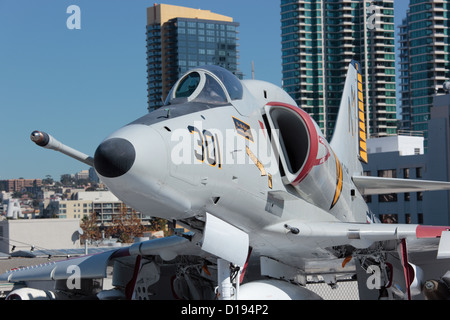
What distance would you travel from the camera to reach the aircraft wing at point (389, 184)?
50.6ft

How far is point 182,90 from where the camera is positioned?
10914 millimetres

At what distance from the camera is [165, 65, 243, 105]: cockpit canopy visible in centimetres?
1073

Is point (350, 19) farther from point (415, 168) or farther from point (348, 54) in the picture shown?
point (415, 168)

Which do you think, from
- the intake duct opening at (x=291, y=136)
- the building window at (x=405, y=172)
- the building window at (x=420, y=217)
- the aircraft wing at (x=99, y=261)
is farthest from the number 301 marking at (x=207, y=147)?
the building window at (x=420, y=217)

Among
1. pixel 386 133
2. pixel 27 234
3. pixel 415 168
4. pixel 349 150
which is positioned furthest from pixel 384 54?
pixel 349 150

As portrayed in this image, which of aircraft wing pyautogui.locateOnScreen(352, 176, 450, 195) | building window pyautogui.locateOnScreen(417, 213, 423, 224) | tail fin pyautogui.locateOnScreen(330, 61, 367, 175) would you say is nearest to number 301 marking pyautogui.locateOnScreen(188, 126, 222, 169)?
aircraft wing pyautogui.locateOnScreen(352, 176, 450, 195)

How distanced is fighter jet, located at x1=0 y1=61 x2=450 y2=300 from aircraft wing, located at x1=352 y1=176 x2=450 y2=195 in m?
0.04

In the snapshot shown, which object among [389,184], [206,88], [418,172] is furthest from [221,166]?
[418,172]

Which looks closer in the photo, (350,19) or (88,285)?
A: (88,285)

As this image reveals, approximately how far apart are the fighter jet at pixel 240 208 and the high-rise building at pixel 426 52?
461 ft

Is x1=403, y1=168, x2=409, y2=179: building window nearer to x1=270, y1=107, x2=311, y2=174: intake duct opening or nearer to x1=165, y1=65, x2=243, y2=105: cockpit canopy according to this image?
x1=270, y1=107, x2=311, y2=174: intake duct opening

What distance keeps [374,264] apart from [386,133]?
152 meters

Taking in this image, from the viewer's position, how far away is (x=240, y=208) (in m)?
10.8

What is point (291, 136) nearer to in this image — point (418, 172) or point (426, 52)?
point (418, 172)
